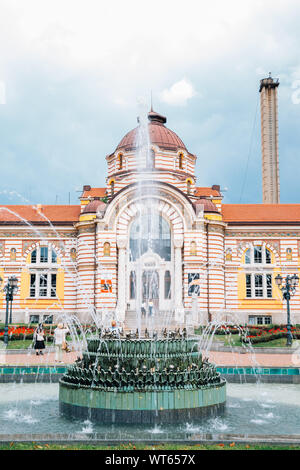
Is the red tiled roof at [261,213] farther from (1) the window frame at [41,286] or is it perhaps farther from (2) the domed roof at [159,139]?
(1) the window frame at [41,286]

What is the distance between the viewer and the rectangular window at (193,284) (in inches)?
1500

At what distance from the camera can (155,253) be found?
1559 inches

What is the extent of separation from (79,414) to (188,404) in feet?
7.97

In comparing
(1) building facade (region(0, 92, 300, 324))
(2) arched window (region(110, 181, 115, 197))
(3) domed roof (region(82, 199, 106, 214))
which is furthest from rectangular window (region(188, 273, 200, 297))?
(2) arched window (region(110, 181, 115, 197))

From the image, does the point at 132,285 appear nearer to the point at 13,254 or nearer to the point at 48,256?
the point at 48,256

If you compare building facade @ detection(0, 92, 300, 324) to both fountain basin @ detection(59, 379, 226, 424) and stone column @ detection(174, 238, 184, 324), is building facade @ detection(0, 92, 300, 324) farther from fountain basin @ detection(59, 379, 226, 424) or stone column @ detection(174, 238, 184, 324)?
fountain basin @ detection(59, 379, 226, 424)

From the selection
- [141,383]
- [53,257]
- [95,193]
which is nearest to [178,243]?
[53,257]

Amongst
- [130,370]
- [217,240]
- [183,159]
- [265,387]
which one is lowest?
[265,387]

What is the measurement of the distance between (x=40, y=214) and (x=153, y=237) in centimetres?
1011

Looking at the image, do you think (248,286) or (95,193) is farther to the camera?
(95,193)

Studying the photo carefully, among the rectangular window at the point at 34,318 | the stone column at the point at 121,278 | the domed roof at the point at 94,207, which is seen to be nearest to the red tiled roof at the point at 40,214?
the domed roof at the point at 94,207
